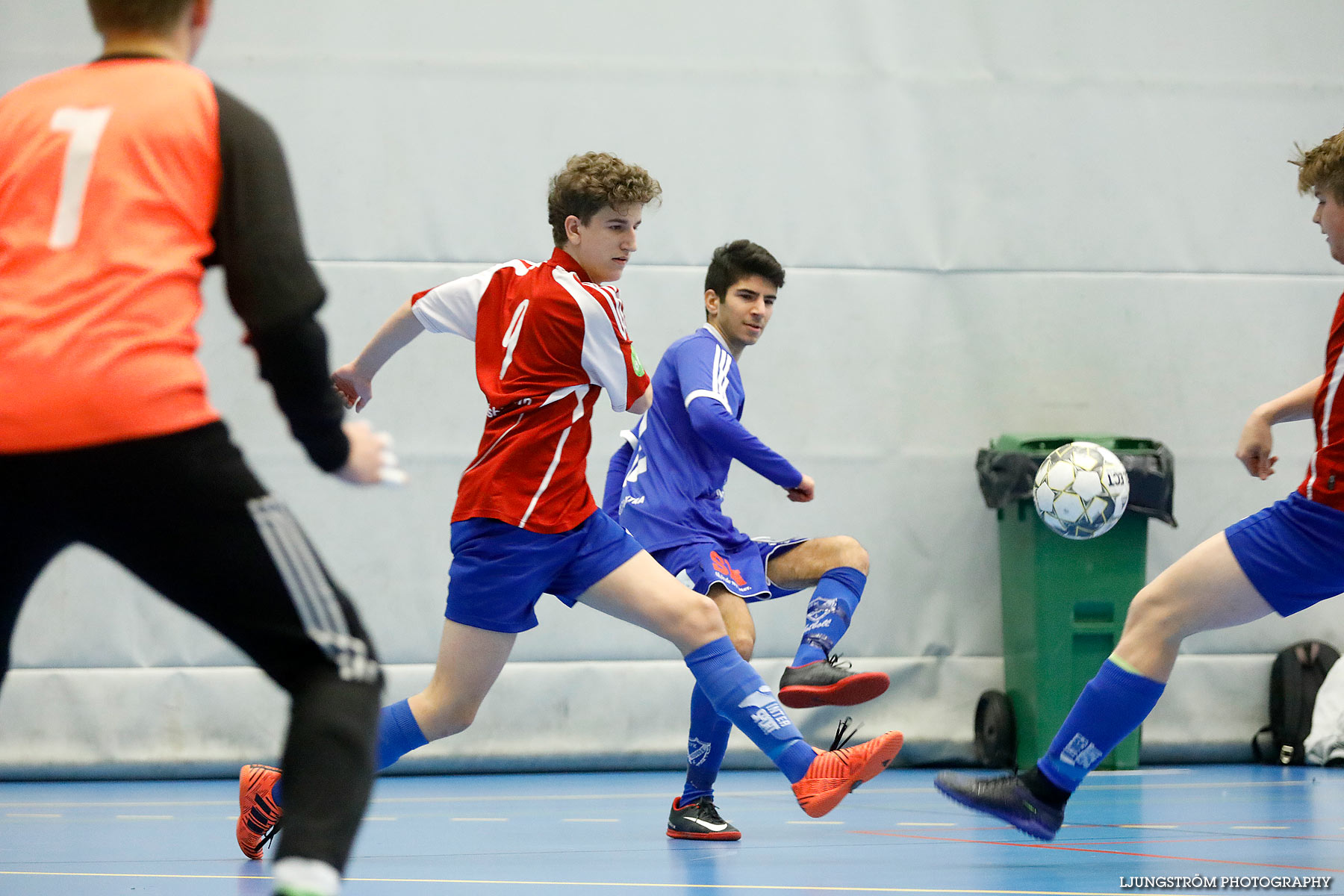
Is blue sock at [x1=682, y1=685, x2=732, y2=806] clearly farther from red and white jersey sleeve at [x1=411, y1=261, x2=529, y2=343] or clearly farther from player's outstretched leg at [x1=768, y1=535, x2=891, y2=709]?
red and white jersey sleeve at [x1=411, y1=261, x2=529, y2=343]

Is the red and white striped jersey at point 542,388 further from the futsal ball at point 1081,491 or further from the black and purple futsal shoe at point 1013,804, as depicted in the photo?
the futsal ball at point 1081,491

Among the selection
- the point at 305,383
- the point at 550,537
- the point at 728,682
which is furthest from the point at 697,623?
the point at 305,383

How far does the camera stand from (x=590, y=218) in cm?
383

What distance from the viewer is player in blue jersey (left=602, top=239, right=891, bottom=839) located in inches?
172

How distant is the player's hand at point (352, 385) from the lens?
3.82 metres

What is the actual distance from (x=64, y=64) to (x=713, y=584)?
4.33 m

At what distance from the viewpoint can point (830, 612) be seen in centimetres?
446

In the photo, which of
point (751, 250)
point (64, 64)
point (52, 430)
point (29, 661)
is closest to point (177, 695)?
point (29, 661)

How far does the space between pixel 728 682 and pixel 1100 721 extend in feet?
3.16

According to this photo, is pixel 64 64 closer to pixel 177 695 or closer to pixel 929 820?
pixel 177 695

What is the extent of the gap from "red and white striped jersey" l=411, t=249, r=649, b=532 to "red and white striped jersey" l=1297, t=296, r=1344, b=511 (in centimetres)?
170

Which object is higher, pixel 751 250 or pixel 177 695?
pixel 751 250

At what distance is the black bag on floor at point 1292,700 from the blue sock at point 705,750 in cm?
381

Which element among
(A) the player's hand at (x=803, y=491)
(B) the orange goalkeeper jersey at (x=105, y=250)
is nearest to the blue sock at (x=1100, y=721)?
(A) the player's hand at (x=803, y=491)
